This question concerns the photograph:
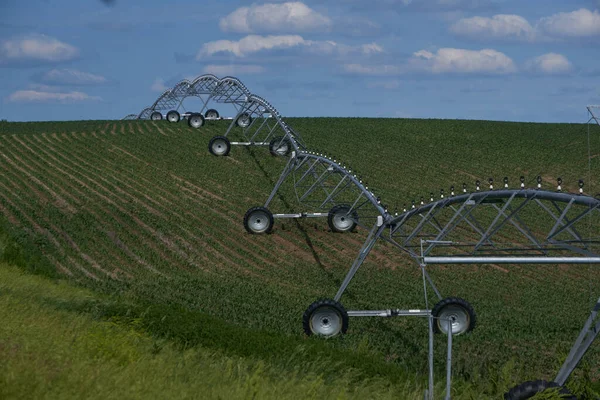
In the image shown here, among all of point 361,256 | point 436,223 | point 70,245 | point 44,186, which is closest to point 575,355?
point 361,256

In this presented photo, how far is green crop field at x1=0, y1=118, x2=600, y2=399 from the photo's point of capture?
18656 mm

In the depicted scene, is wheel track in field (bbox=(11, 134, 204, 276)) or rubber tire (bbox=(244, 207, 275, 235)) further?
rubber tire (bbox=(244, 207, 275, 235))

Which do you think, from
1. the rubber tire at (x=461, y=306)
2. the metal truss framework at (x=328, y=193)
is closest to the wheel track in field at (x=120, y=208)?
the metal truss framework at (x=328, y=193)

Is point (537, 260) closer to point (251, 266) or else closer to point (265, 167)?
point (251, 266)

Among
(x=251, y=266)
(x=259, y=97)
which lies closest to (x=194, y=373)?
(x=251, y=266)

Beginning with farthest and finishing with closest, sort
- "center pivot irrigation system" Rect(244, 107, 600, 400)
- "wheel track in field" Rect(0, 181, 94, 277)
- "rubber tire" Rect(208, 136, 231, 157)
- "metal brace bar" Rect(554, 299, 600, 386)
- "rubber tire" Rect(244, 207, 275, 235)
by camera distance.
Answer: "rubber tire" Rect(208, 136, 231, 157)
"rubber tire" Rect(244, 207, 275, 235)
"wheel track in field" Rect(0, 181, 94, 277)
"center pivot irrigation system" Rect(244, 107, 600, 400)
"metal brace bar" Rect(554, 299, 600, 386)

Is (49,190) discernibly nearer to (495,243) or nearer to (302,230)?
(302,230)

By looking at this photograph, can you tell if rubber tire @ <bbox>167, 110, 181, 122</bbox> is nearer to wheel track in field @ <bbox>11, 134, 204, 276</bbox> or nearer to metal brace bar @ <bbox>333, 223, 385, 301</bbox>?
wheel track in field @ <bbox>11, 134, 204, 276</bbox>

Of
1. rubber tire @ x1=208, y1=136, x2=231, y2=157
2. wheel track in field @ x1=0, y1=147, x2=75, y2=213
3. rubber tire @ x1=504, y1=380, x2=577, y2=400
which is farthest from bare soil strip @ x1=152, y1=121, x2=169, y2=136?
rubber tire @ x1=504, y1=380, x2=577, y2=400

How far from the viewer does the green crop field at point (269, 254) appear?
1866 cm

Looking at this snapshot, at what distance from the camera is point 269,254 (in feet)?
123

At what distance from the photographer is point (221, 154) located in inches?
2242

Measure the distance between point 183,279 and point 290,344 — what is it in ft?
46.5

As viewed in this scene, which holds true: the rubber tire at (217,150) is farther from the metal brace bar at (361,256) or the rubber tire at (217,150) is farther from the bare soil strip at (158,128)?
the metal brace bar at (361,256)
